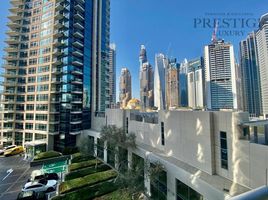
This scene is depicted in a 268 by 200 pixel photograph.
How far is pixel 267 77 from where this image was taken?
150 ft

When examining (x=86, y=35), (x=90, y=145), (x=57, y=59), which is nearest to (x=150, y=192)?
(x=90, y=145)

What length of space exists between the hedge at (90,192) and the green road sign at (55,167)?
313 inches

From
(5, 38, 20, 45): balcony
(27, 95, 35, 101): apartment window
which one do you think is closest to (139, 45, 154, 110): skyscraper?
(27, 95, 35, 101): apartment window

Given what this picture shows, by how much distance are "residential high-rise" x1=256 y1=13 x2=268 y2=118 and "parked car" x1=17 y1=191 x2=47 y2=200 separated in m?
44.8

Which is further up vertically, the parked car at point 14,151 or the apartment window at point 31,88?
the apartment window at point 31,88

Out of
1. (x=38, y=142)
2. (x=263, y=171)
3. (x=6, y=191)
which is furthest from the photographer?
(x=38, y=142)

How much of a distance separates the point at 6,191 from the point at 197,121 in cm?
1989

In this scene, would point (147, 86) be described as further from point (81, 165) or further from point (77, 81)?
point (81, 165)

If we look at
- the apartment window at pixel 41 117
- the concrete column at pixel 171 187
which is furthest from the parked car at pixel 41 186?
the apartment window at pixel 41 117

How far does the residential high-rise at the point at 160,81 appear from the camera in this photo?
3374 inches

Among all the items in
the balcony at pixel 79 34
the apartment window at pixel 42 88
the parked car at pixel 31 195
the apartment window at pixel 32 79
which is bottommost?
the parked car at pixel 31 195

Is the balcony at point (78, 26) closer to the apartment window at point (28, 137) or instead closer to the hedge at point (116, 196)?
the apartment window at point (28, 137)

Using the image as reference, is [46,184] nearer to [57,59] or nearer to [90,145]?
[90,145]

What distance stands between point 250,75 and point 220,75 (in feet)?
30.2
